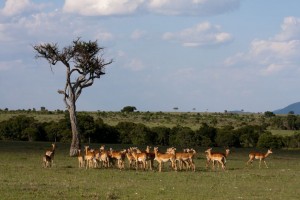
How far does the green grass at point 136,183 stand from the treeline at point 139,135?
2833cm

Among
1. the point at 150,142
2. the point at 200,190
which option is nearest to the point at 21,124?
the point at 150,142

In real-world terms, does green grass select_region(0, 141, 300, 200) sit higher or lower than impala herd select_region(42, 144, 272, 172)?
lower

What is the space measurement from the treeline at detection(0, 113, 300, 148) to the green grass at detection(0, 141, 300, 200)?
28332mm

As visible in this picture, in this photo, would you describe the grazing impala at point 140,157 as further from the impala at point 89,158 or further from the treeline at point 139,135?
the treeline at point 139,135

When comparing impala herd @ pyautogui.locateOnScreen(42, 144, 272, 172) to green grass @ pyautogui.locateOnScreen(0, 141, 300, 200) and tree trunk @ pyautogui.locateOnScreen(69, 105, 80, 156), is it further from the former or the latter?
tree trunk @ pyautogui.locateOnScreen(69, 105, 80, 156)

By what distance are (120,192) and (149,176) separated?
221 inches

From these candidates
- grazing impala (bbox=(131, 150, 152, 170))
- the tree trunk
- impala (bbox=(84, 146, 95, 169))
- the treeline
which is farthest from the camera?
the treeline

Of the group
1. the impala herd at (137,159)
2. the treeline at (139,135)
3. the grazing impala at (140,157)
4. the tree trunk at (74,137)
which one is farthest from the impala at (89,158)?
the treeline at (139,135)

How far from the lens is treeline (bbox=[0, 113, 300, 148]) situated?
58406mm

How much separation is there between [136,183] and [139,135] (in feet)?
121

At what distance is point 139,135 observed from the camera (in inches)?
2301

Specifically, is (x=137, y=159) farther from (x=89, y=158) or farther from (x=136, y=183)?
(x=136, y=183)

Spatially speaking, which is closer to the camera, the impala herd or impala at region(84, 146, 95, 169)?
the impala herd

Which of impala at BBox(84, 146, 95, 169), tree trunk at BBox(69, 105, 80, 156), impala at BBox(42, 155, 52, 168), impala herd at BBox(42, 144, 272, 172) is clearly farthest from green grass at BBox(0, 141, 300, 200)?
tree trunk at BBox(69, 105, 80, 156)
